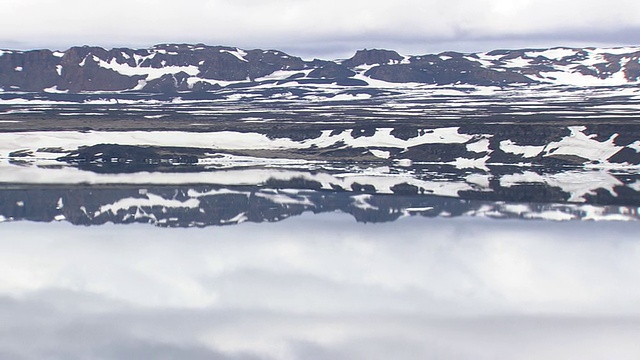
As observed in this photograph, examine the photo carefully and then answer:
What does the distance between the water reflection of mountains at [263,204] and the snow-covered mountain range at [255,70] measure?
114 meters

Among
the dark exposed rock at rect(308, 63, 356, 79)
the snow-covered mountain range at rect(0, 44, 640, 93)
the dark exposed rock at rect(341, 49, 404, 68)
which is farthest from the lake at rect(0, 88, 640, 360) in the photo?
the dark exposed rock at rect(341, 49, 404, 68)

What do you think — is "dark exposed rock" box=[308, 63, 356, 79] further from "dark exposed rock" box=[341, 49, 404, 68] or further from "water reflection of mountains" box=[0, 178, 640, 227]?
"water reflection of mountains" box=[0, 178, 640, 227]

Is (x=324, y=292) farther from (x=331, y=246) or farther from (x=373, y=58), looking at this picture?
(x=373, y=58)

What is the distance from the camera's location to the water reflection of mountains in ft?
119

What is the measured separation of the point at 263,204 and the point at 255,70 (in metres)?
137

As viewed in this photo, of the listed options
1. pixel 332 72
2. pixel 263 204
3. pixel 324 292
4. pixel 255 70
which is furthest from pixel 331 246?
pixel 255 70

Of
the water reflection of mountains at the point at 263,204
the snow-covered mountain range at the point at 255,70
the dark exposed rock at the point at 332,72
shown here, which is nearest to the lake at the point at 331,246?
the water reflection of mountains at the point at 263,204

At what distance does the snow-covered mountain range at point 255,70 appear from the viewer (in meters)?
162

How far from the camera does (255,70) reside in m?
175

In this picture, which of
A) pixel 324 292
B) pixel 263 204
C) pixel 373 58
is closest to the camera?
pixel 324 292

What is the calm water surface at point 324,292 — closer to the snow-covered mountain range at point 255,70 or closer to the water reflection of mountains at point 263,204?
the water reflection of mountains at point 263,204

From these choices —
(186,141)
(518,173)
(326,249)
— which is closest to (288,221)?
(326,249)

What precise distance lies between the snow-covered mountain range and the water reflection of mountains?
375ft

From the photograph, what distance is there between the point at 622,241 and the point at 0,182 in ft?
102
